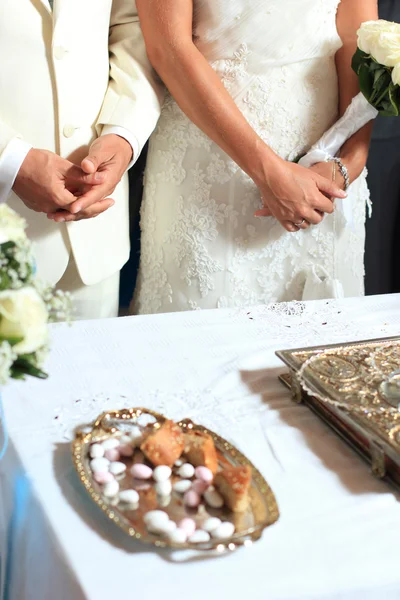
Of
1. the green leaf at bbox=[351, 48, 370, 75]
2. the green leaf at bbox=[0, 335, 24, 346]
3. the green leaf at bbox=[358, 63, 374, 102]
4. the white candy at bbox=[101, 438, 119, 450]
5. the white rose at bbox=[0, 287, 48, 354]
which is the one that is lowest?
the white candy at bbox=[101, 438, 119, 450]

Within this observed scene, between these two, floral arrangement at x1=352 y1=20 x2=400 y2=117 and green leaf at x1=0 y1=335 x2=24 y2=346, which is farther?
floral arrangement at x1=352 y1=20 x2=400 y2=117

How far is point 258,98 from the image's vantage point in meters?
1.89

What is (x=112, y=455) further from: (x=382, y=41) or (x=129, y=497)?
(x=382, y=41)

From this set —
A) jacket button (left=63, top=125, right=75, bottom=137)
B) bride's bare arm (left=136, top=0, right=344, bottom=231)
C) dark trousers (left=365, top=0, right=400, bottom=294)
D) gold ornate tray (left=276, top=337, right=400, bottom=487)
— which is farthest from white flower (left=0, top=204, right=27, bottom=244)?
dark trousers (left=365, top=0, right=400, bottom=294)

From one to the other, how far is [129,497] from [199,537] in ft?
0.33

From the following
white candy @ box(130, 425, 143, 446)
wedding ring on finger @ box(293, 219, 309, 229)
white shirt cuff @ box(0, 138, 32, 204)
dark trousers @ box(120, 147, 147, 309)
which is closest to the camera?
white candy @ box(130, 425, 143, 446)

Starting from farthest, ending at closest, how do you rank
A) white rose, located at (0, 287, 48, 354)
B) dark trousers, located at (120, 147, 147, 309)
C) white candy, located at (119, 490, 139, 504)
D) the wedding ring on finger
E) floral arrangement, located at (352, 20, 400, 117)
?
1. dark trousers, located at (120, 147, 147, 309)
2. the wedding ring on finger
3. floral arrangement, located at (352, 20, 400, 117)
4. white candy, located at (119, 490, 139, 504)
5. white rose, located at (0, 287, 48, 354)

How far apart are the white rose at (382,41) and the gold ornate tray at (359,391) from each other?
0.76 metres

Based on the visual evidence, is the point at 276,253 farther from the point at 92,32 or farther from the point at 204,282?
the point at 92,32

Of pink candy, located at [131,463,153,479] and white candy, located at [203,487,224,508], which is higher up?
pink candy, located at [131,463,153,479]

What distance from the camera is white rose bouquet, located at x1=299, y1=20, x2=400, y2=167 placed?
1645 millimetres

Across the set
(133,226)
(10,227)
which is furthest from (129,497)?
(133,226)

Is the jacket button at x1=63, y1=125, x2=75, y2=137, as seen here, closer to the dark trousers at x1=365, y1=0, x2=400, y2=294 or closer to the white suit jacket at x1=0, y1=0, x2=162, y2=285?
the white suit jacket at x1=0, y1=0, x2=162, y2=285

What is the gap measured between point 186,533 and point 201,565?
0.04 m
